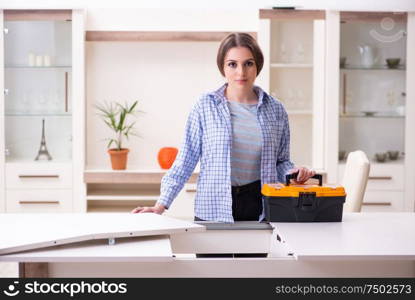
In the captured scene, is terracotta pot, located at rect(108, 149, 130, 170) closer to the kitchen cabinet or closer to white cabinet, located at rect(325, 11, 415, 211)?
the kitchen cabinet

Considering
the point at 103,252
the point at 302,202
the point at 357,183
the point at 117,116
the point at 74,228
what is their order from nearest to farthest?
the point at 103,252, the point at 74,228, the point at 302,202, the point at 357,183, the point at 117,116

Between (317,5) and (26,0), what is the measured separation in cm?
216

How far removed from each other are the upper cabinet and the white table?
102 inches

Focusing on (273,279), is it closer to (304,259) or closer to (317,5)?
(304,259)

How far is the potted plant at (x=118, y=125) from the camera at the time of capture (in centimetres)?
481

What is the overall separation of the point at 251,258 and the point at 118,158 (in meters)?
2.88

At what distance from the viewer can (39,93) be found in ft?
16.3

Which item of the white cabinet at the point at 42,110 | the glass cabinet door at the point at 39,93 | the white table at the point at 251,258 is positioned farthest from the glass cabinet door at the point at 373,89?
the white table at the point at 251,258

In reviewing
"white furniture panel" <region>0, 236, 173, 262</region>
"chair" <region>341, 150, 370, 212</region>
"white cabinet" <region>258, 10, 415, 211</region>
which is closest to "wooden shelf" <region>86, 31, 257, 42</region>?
"white cabinet" <region>258, 10, 415, 211</region>

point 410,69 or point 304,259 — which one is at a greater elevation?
point 410,69

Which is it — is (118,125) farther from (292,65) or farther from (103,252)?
(103,252)

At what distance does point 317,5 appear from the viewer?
5.04 meters

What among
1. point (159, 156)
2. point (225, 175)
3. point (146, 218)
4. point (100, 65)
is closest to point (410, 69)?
point (159, 156)

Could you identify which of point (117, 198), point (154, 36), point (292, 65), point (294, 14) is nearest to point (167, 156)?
point (117, 198)
